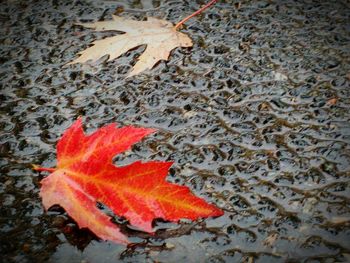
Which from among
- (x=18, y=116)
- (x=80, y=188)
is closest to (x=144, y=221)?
(x=80, y=188)

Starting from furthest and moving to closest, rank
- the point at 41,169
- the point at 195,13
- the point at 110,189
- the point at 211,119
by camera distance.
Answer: the point at 195,13, the point at 211,119, the point at 41,169, the point at 110,189

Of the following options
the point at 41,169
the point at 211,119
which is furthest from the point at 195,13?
the point at 41,169

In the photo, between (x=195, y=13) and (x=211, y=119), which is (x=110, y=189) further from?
(x=195, y=13)

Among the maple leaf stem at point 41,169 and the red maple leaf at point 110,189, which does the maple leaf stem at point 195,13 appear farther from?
the maple leaf stem at point 41,169

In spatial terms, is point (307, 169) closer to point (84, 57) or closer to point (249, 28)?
point (249, 28)

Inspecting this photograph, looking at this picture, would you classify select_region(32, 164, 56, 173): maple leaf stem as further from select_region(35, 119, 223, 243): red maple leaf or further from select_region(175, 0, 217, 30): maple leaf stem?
select_region(175, 0, 217, 30): maple leaf stem

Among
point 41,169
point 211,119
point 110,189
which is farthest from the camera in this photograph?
point 211,119

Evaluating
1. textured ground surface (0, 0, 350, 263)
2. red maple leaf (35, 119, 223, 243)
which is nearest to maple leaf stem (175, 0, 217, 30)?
textured ground surface (0, 0, 350, 263)

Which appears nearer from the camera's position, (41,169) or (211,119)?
(41,169)
